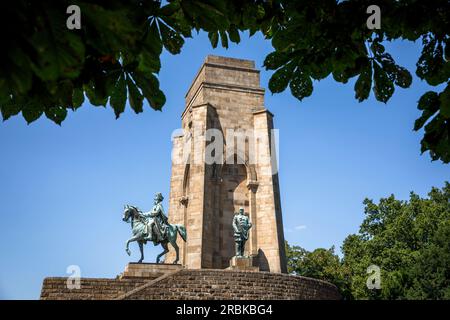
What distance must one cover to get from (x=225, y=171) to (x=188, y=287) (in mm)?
9134

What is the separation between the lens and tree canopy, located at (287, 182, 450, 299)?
28641mm

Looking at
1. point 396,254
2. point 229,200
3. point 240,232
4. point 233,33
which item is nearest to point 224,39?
point 233,33

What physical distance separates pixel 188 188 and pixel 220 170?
2.34 meters

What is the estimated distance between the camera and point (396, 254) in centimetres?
3441

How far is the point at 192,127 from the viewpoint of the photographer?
23719mm

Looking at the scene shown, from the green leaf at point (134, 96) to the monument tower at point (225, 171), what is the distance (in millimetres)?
18250

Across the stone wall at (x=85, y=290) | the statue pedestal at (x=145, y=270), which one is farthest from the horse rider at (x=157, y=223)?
the stone wall at (x=85, y=290)

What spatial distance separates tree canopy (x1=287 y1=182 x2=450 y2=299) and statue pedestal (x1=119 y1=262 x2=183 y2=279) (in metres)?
18.0

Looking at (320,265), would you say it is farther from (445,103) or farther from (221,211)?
(445,103)

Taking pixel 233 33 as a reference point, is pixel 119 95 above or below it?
below

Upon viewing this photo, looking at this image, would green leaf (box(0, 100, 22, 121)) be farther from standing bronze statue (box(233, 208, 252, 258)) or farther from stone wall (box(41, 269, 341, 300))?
standing bronze statue (box(233, 208, 252, 258))

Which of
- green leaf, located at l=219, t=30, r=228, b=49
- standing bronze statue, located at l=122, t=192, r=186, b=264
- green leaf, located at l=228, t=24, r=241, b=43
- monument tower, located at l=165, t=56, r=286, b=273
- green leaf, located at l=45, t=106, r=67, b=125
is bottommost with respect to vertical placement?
green leaf, located at l=45, t=106, r=67, b=125

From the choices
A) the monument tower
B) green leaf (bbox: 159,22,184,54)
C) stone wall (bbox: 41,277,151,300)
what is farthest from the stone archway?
green leaf (bbox: 159,22,184,54)
